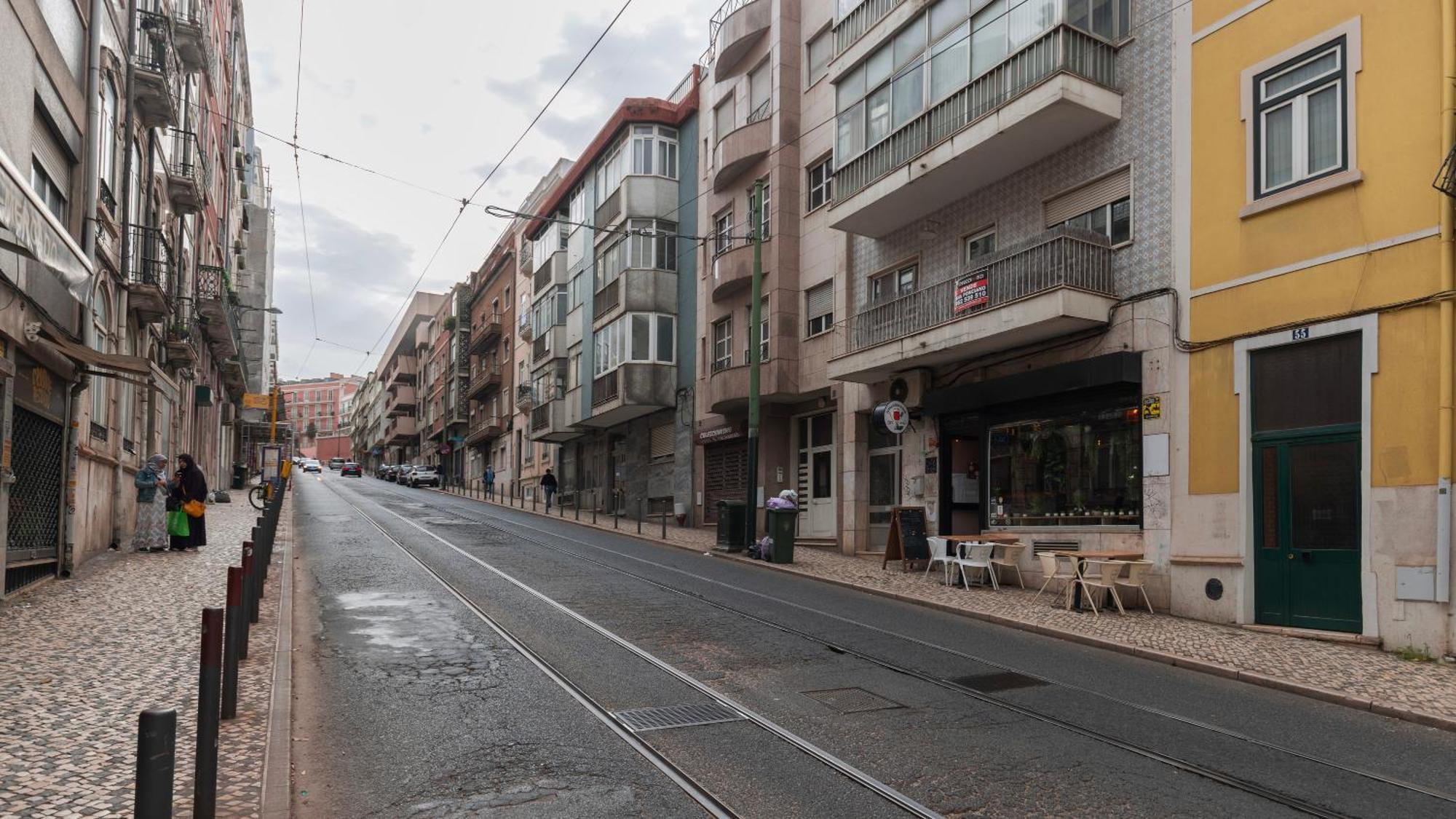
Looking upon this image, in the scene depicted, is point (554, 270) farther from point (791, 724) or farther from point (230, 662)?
point (791, 724)

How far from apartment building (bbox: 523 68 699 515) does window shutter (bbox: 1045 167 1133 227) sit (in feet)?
49.3

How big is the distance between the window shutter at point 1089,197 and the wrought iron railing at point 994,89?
4.49 ft

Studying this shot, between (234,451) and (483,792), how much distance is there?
58.1m

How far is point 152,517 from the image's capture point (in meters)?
16.3

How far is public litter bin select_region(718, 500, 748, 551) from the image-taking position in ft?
66.5

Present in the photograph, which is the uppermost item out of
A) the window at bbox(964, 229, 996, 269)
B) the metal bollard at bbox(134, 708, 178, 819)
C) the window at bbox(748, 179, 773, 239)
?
the window at bbox(748, 179, 773, 239)

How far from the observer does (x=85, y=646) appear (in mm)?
8086

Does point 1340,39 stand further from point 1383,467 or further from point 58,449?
point 58,449

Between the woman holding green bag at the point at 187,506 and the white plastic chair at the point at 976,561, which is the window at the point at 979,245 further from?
the woman holding green bag at the point at 187,506

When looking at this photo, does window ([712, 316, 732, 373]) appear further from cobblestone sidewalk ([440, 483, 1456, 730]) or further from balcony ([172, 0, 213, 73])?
balcony ([172, 0, 213, 73])

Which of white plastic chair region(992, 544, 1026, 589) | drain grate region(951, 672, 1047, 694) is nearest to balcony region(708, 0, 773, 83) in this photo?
white plastic chair region(992, 544, 1026, 589)

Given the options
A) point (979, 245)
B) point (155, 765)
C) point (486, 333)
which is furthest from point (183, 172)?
point (486, 333)

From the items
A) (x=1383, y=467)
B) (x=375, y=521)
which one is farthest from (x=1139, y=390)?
(x=375, y=521)

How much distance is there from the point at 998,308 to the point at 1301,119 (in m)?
4.59
